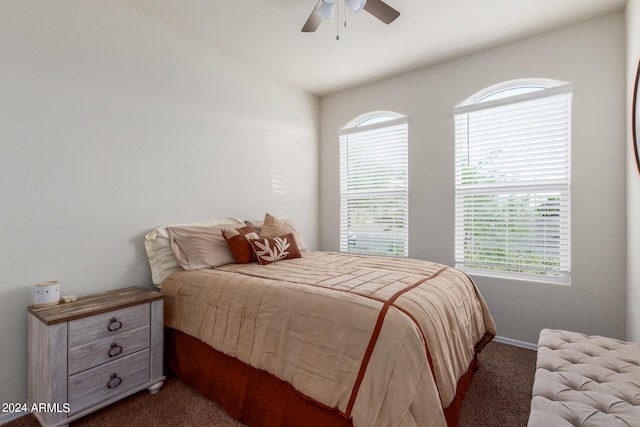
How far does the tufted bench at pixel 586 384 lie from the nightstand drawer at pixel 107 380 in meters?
2.10

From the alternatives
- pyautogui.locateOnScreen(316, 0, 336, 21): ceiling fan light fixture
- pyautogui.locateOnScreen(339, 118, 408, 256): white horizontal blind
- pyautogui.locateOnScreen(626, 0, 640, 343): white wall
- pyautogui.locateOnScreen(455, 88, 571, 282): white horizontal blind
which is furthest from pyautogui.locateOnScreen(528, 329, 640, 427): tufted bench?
pyautogui.locateOnScreen(316, 0, 336, 21): ceiling fan light fixture

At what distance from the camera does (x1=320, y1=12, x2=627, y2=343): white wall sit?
2.41m

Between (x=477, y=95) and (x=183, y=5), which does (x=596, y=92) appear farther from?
(x=183, y=5)

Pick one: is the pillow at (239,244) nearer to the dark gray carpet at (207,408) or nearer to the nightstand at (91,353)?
the nightstand at (91,353)

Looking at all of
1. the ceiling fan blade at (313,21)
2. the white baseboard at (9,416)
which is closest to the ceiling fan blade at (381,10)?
the ceiling fan blade at (313,21)

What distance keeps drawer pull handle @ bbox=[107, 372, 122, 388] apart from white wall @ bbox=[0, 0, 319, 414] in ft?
1.85

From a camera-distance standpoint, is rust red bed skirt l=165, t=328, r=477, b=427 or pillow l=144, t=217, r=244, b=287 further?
pillow l=144, t=217, r=244, b=287

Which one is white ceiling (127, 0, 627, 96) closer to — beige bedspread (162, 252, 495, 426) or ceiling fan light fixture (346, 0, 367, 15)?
ceiling fan light fixture (346, 0, 367, 15)

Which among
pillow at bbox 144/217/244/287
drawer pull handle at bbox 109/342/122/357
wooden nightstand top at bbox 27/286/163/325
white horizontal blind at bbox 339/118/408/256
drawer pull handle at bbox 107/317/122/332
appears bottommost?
drawer pull handle at bbox 109/342/122/357

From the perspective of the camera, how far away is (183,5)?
234cm

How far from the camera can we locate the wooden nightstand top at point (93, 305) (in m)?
1.60

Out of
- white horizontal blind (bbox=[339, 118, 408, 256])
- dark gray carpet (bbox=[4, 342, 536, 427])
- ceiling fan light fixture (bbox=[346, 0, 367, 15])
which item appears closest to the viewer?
dark gray carpet (bbox=[4, 342, 536, 427])

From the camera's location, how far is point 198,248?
2.40 meters

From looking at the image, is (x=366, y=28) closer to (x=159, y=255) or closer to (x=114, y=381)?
(x=159, y=255)
